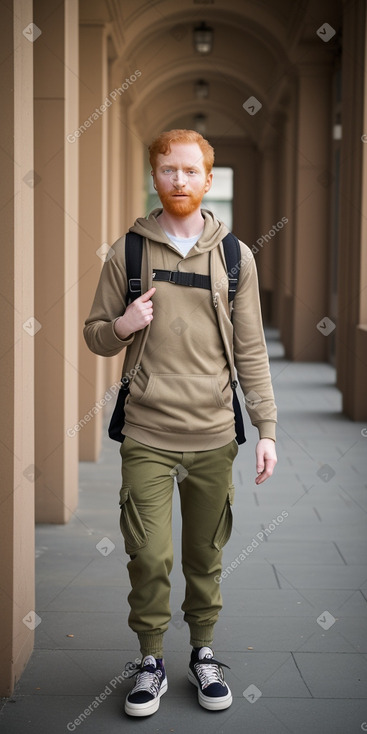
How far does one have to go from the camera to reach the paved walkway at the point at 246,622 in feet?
10.8

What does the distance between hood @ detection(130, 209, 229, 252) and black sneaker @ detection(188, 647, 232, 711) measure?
55.5 inches

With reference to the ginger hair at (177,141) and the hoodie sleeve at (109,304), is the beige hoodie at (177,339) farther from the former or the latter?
the ginger hair at (177,141)

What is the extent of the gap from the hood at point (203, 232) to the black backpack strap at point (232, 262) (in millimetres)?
30

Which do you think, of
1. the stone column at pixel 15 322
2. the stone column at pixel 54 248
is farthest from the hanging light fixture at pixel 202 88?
the stone column at pixel 15 322

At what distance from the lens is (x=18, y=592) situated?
3.49 meters

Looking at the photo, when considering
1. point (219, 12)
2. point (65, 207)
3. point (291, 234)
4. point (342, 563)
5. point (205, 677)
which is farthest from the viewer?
point (291, 234)

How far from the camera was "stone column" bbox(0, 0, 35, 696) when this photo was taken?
10.6 feet

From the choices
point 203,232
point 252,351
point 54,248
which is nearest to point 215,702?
point 252,351

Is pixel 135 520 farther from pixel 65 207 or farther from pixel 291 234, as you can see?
pixel 291 234

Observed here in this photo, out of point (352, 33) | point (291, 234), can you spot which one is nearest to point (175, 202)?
point (352, 33)

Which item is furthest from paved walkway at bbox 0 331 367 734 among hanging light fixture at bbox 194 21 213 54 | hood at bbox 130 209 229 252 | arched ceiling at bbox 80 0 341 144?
hanging light fixture at bbox 194 21 213 54

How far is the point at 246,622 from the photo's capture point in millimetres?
4195

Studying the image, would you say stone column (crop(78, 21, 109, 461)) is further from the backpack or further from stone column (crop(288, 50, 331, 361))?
stone column (crop(288, 50, 331, 361))

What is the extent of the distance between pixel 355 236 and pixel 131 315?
7.20 meters
